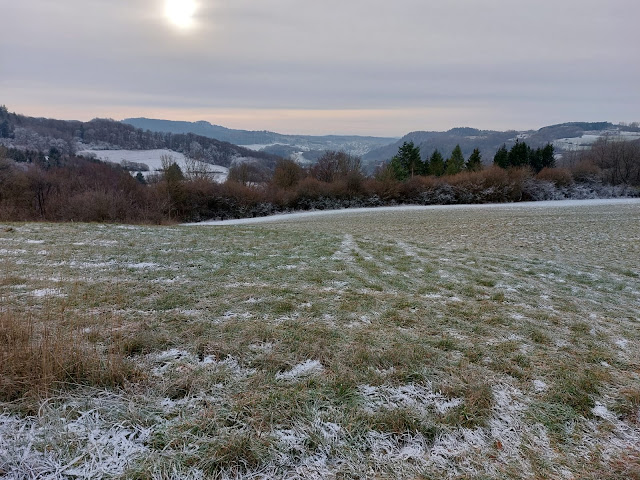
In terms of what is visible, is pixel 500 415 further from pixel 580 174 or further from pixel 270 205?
pixel 580 174

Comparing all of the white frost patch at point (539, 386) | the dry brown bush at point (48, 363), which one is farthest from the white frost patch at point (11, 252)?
the white frost patch at point (539, 386)

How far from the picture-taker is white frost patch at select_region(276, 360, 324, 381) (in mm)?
3752

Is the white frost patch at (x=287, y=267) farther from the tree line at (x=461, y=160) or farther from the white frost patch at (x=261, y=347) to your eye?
the tree line at (x=461, y=160)

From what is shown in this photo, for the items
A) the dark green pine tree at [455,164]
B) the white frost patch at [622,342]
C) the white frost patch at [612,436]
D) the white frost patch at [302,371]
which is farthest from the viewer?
the dark green pine tree at [455,164]

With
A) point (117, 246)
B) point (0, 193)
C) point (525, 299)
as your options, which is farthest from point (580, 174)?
point (0, 193)

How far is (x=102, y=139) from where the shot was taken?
470 feet

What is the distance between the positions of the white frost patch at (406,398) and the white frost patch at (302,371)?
0.57 meters

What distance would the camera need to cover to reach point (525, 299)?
735 cm

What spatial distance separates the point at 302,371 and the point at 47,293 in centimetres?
487

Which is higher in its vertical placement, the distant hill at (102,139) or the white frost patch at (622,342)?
the distant hill at (102,139)

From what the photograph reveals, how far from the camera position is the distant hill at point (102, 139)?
385ft

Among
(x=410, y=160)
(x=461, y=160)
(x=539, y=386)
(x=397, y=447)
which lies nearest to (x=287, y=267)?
(x=539, y=386)

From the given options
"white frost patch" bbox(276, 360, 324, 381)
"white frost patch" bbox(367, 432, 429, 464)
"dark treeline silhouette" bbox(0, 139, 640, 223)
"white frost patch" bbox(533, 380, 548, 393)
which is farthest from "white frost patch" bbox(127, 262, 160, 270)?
"dark treeline silhouette" bbox(0, 139, 640, 223)

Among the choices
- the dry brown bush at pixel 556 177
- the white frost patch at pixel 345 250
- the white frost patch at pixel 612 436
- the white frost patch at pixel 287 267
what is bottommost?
the white frost patch at pixel 345 250
